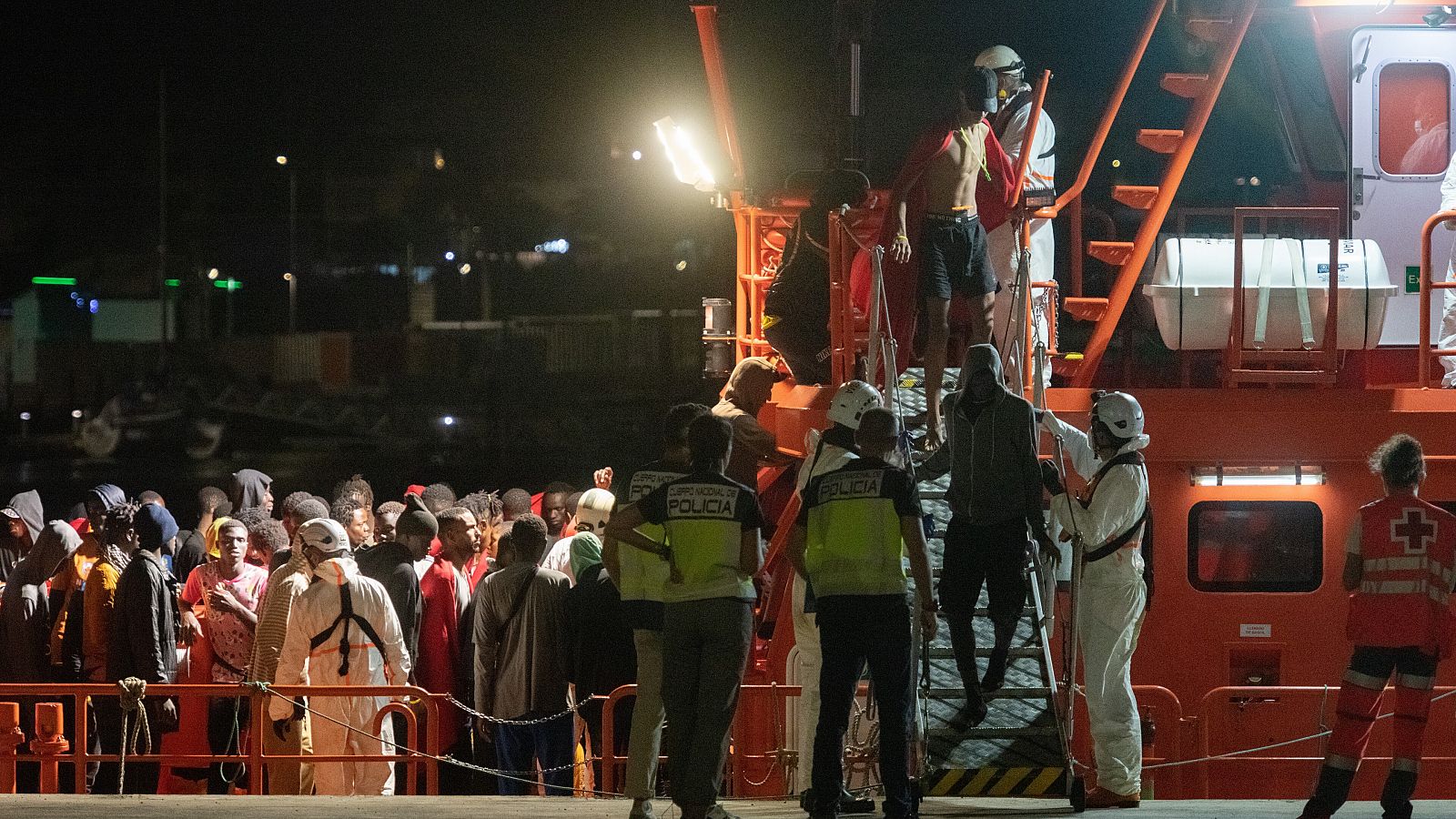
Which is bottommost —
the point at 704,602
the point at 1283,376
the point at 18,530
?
the point at 704,602

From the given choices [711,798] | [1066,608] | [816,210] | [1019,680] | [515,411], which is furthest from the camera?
[515,411]

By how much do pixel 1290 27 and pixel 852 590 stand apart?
6.30 metres

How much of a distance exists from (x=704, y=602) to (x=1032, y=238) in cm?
438

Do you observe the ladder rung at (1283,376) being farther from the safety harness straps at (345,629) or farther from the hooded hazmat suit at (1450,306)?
the safety harness straps at (345,629)

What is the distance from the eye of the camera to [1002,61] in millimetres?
10016

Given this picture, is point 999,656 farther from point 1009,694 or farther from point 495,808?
point 495,808

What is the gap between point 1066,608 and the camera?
9617mm

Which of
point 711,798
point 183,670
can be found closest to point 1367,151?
point 711,798

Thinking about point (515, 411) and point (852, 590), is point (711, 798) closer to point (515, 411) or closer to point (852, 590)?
point (852, 590)

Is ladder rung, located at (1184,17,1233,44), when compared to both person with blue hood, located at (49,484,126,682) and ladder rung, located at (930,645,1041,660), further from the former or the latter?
person with blue hood, located at (49,484,126,682)

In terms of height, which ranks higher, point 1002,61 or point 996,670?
point 1002,61

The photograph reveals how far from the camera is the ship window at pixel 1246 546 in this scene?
9.83m

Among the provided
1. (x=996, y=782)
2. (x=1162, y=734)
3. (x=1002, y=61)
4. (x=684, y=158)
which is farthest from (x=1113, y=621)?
(x=684, y=158)

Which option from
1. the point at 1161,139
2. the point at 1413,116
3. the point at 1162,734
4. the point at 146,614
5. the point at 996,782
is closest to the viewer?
the point at 996,782
